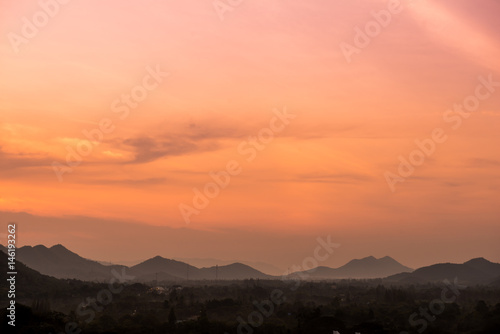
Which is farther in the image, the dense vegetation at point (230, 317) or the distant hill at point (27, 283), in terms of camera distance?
the distant hill at point (27, 283)

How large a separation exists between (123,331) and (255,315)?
91.1 feet

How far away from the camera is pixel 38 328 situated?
74188 mm

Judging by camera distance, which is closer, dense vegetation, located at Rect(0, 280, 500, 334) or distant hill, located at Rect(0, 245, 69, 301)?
dense vegetation, located at Rect(0, 280, 500, 334)

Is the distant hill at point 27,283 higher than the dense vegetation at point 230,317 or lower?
higher

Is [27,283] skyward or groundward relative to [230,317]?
skyward

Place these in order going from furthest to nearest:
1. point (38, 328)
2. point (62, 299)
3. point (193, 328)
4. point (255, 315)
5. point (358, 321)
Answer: point (62, 299)
point (255, 315)
point (358, 321)
point (193, 328)
point (38, 328)

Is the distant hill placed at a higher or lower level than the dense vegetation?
A: higher

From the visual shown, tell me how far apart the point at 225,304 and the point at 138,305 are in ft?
Answer: 60.1

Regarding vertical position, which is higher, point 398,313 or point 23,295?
point 23,295

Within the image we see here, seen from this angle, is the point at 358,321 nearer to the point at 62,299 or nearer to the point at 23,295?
the point at 62,299

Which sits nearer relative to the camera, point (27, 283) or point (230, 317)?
point (230, 317)

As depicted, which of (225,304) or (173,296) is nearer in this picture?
(225,304)

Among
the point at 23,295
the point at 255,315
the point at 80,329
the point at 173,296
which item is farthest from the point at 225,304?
the point at 23,295

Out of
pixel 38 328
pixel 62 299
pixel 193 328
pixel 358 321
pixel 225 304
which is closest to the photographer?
pixel 38 328
